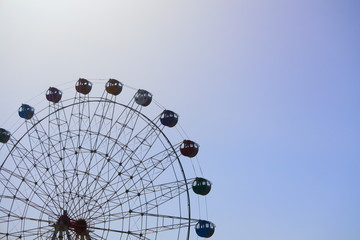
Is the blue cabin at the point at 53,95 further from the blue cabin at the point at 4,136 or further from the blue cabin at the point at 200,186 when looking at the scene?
the blue cabin at the point at 200,186

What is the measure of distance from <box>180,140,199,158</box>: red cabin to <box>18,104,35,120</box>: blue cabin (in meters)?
9.30

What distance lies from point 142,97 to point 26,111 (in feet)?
23.4

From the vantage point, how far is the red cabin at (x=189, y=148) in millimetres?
37438

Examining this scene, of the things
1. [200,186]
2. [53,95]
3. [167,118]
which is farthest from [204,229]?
[53,95]

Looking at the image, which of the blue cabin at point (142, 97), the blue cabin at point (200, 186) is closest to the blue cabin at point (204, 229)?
the blue cabin at point (200, 186)

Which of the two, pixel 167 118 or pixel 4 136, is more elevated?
pixel 167 118

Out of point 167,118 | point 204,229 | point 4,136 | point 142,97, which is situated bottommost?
point 204,229

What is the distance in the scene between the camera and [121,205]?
117 ft

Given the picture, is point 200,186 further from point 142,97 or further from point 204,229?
point 142,97

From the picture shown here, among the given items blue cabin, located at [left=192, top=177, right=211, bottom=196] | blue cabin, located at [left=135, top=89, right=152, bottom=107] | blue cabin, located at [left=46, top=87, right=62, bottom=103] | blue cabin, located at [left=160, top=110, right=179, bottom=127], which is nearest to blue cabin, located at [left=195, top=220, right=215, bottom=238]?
blue cabin, located at [left=192, top=177, right=211, bottom=196]

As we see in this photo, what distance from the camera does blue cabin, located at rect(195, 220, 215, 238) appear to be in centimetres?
3488

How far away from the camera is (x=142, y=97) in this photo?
3791cm

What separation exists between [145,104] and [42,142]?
6.39 metres

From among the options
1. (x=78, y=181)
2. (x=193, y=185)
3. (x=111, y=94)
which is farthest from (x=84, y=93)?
(x=193, y=185)
